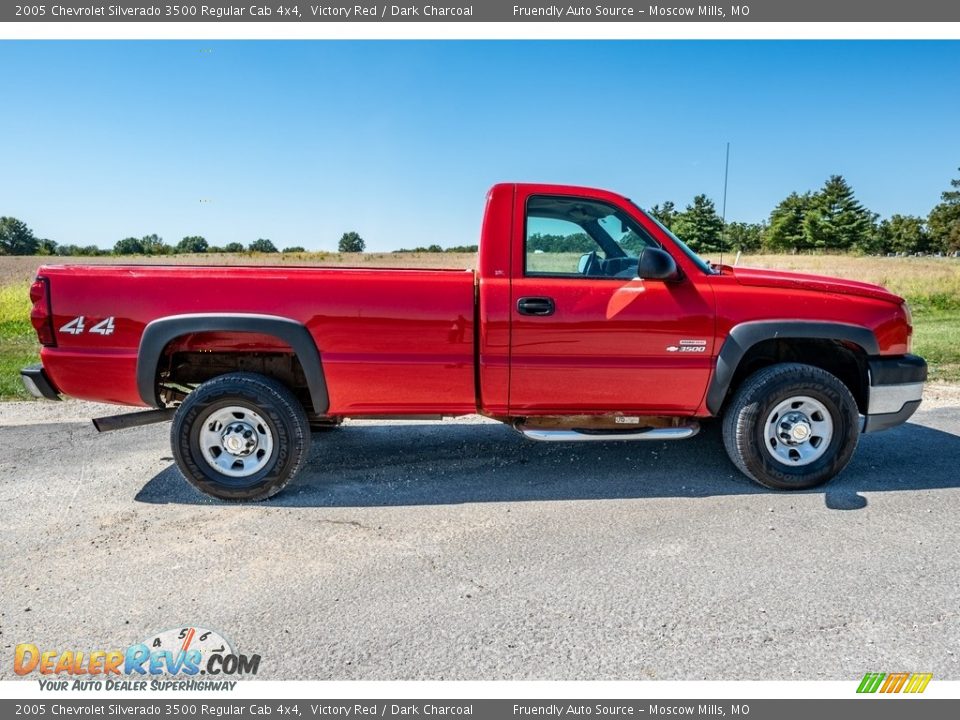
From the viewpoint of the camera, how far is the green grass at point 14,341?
274 inches

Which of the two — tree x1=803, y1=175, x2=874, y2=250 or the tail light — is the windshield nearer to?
the tail light

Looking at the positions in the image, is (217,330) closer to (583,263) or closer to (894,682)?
(583,263)

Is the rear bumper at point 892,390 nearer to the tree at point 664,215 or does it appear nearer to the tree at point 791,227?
the tree at point 664,215

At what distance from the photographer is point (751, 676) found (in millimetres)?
2229

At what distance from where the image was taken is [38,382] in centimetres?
391

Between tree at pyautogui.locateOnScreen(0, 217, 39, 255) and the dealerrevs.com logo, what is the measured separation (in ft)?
306

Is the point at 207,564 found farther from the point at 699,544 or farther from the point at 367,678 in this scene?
the point at 699,544

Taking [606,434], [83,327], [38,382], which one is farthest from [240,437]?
[606,434]

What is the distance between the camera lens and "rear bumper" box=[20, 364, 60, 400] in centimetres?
390

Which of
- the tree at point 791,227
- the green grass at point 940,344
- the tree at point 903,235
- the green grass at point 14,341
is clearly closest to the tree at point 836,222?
the tree at point 791,227

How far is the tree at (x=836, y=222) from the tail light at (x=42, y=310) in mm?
93173

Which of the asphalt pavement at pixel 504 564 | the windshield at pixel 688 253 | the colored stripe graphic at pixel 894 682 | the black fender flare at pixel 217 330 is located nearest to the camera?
the colored stripe graphic at pixel 894 682

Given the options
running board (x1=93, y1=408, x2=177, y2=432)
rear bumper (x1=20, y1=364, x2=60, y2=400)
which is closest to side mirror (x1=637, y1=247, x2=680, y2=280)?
running board (x1=93, y1=408, x2=177, y2=432)

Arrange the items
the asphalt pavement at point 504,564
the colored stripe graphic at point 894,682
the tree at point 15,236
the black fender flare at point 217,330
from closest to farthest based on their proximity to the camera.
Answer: the colored stripe graphic at point 894,682 < the asphalt pavement at point 504,564 < the black fender flare at point 217,330 < the tree at point 15,236
